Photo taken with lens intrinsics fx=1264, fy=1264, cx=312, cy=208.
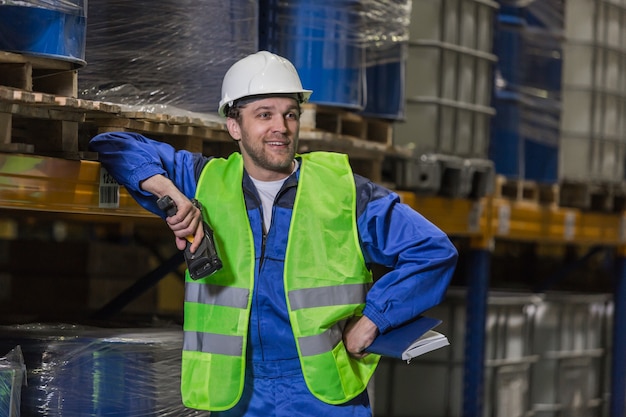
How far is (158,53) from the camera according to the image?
4.81m

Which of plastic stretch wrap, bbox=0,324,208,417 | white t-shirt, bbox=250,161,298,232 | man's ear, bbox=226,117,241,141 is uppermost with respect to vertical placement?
man's ear, bbox=226,117,241,141

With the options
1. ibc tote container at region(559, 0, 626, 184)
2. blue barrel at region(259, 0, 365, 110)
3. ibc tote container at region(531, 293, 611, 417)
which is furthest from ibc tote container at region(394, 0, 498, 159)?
ibc tote container at region(531, 293, 611, 417)

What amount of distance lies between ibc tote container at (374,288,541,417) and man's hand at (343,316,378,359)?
3590mm

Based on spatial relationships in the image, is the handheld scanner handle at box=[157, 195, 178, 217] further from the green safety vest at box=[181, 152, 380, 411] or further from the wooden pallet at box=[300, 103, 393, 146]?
the wooden pallet at box=[300, 103, 393, 146]

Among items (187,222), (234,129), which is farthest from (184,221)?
(234,129)

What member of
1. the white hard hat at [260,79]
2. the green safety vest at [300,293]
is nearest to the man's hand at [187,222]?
the green safety vest at [300,293]

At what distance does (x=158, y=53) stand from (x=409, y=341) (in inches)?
65.2

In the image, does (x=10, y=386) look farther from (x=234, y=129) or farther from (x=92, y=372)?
(x=234, y=129)

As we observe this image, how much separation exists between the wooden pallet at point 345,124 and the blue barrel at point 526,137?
1.56 m

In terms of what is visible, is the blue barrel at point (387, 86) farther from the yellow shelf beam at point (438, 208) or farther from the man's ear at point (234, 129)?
the man's ear at point (234, 129)

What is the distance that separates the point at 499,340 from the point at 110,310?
3.12 meters

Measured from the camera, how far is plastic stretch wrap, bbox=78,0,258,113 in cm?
473

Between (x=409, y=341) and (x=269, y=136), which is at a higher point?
→ (x=269, y=136)

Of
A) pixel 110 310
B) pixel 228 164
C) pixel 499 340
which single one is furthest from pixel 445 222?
pixel 228 164
